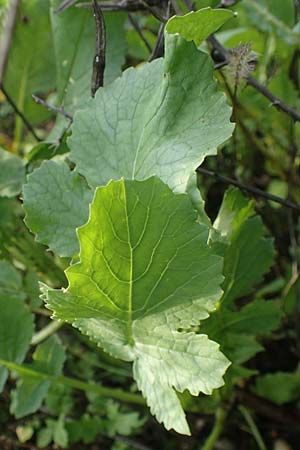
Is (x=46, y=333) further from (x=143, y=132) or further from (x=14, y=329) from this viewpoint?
(x=143, y=132)

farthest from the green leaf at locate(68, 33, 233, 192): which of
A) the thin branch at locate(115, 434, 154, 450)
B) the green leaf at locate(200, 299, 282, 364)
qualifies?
the thin branch at locate(115, 434, 154, 450)

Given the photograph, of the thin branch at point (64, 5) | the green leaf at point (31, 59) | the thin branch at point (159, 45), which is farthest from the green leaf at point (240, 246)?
the green leaf at point (31, 59)

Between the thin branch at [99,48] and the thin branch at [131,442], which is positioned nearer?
the thin branch at [99,48]

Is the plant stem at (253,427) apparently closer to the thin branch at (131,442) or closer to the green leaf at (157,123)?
the thin branch at (131,442)

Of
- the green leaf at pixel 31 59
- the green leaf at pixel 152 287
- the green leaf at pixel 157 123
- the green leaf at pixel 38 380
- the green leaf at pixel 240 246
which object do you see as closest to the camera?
the green leaf at pixel 152 287

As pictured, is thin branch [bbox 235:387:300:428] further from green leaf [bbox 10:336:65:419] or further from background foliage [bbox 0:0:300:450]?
green leaf [bbox 10:336:65:419]

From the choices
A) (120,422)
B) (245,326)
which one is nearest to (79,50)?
(245,326)
